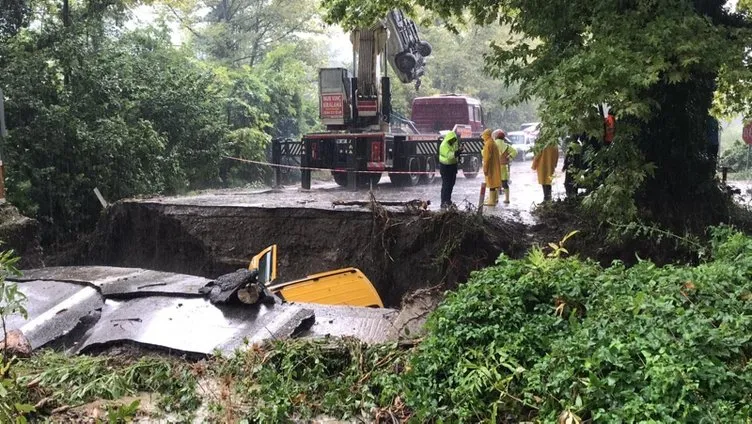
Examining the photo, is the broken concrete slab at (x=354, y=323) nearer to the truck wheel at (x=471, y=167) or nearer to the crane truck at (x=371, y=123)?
the crane truck at (x=371, y=123)

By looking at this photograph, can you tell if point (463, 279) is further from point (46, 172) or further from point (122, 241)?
point (46, 172)

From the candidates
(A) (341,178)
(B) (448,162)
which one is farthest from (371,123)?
(B) (448,162)

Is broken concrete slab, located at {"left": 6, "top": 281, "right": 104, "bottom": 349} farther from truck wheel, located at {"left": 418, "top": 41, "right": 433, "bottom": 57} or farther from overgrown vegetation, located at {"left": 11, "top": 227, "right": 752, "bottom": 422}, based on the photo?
truck wheel, located at {"left": 418, "top": 41, "right": 433, "bottom": 57}

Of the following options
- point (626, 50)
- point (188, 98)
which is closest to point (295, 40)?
point (188, 98)

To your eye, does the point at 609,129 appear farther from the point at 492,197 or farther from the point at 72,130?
the point at 72,130

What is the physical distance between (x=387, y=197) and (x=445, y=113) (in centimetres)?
1178

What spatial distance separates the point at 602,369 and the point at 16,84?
11.9m

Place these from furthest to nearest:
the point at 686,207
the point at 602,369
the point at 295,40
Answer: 1. the point at 295,40
2. the point at 686,207
3. the point at 602,369

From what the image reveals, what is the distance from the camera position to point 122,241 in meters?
11.3

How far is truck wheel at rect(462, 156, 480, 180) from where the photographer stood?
739 inches

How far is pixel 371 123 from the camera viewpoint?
639 inches

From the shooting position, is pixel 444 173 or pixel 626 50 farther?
pixel 444 173

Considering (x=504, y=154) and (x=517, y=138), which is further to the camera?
(x=517, y=138)

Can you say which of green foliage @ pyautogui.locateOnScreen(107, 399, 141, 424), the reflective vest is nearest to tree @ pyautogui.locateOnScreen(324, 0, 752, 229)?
the reflective vest
